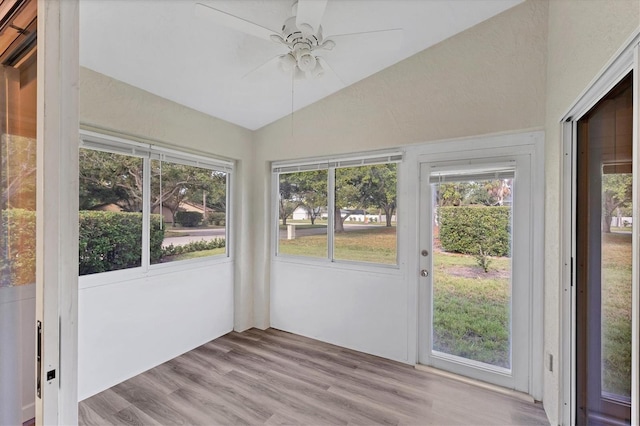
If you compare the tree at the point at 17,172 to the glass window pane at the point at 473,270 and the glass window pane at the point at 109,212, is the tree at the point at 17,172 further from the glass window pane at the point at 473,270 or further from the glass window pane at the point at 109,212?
the glass window pane at the point at 473,270

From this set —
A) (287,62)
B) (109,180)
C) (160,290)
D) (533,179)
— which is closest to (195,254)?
(160,290)

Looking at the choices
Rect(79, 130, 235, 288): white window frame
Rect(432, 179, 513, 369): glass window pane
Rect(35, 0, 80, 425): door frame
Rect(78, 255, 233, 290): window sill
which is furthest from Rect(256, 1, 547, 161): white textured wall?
Rect(35, 0, 80, 425): door frame

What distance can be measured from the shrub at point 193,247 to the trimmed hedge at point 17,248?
182cm

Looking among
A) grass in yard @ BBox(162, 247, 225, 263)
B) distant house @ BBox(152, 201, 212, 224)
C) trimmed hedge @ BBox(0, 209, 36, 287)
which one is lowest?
grass in yard @ BBox(162, 247, 225, 263)

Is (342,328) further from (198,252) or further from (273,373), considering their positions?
(198,252)

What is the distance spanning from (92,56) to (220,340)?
277 cm

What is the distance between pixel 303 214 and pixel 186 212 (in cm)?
123

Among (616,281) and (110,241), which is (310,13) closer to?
(616,281)

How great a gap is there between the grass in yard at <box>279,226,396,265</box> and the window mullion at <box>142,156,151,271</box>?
1.43m

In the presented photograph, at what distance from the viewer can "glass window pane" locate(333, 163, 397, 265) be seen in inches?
110

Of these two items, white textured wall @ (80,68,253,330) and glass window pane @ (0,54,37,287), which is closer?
glass window pane @ (0,54,37,287)

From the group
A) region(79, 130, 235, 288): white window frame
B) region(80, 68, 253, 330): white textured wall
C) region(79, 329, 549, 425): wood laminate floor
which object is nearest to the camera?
region(79, 329, 549, 425): wood laminate floor

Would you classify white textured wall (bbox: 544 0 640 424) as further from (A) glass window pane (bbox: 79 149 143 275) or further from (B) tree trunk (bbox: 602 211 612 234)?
(A) glass window pane (bbox: 79 149 143 275)

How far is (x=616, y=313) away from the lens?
132cm
